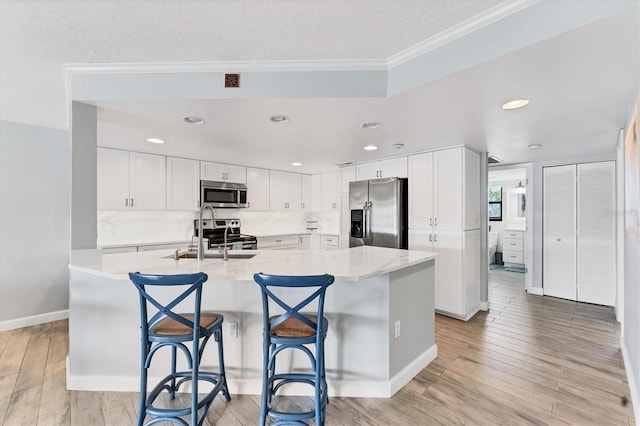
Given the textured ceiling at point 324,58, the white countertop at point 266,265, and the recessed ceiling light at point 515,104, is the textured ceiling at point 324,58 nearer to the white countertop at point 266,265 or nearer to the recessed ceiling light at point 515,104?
the recessed ceiling light at point 515,104

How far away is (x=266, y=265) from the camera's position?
2123 millimetres

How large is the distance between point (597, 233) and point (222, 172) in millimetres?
5532

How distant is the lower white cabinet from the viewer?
352cm

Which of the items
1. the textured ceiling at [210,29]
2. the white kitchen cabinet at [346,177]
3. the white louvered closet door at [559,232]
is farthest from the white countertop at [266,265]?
the white louvered closet door at [559,232]

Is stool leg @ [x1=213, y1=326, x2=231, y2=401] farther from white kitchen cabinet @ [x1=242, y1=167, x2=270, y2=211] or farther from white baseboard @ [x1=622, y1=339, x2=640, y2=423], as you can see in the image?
white kitchen cabinet @ [x1=242, y1=167, x2=270, y2=211]

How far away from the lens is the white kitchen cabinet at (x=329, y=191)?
5594 mm

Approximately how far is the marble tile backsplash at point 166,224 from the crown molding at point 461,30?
399 centimetres

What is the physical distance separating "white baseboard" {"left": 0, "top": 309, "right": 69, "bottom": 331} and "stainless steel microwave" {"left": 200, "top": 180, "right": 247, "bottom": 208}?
215 centimetres

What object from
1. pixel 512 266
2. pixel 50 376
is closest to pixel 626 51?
pixel 50 376

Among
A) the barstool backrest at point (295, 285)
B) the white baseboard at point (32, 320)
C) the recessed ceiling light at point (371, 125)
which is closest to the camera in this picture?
the barstool backrest at point (295, 285)

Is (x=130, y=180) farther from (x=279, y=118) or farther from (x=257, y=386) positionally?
(x=257, y=386)

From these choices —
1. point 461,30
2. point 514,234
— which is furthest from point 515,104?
point 514,234

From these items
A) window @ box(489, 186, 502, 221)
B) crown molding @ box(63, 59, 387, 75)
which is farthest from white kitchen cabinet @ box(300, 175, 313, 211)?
window @ box(489, 186, 502, 221)

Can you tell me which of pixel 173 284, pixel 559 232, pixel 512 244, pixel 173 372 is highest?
pixel 559 232
